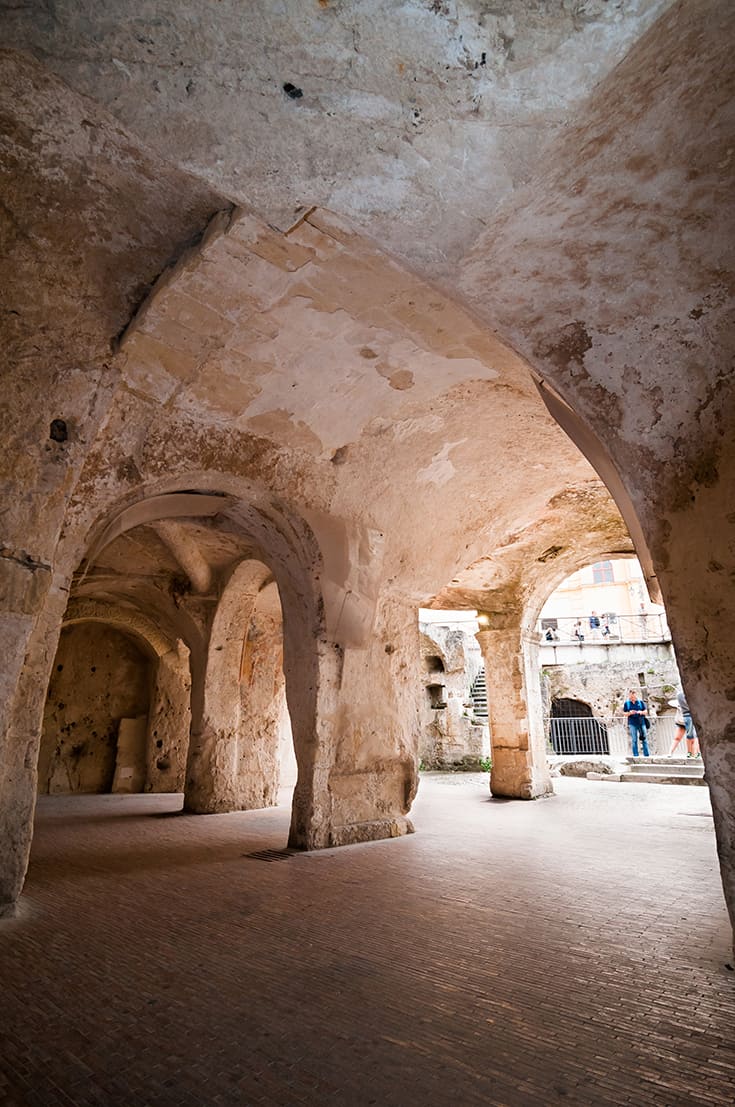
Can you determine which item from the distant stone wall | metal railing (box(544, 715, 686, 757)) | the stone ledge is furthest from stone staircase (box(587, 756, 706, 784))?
the stone ledge

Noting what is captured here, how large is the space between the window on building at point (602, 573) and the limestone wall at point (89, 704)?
28.3 metres

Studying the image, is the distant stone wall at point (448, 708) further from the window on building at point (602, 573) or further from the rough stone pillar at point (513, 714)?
the window on building at point (602, 573)

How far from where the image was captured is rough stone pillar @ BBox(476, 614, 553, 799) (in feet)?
29.1

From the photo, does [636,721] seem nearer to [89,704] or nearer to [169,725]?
[169,725]

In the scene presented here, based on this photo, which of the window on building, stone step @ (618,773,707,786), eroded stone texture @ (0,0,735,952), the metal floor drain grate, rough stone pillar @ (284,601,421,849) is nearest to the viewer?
eroded stone texture @ (0,0,735,952)

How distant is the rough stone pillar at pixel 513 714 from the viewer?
349 inches

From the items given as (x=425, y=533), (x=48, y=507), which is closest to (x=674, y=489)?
(x=48, y=507)

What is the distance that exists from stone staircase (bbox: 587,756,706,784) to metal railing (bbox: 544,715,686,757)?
Result: 514 centimetres

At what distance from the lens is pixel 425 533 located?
20.4 feet

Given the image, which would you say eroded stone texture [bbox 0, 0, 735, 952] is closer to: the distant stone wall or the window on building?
the distant stone wall

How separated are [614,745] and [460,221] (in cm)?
2058

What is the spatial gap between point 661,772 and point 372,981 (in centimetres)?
1157

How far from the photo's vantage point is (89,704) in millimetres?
11898

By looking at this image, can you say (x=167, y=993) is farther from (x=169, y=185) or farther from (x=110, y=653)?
(x=110, y=653)
